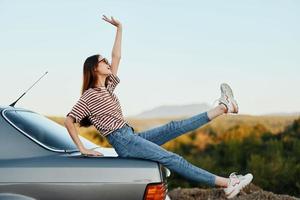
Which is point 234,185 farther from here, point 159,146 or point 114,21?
point 114,21

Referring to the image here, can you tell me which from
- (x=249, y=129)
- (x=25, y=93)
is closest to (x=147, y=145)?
(x=25, y=93)

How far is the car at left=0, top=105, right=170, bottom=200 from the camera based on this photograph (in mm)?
4457

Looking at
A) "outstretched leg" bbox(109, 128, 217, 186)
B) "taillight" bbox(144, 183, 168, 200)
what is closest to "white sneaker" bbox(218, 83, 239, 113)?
"outstretched leg" bbox(109, 128, 217, 186)

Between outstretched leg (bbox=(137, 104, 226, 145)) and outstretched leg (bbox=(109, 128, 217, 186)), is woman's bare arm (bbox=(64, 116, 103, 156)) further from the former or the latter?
outstretched leg (bbox=(137, 104, 226, 145))

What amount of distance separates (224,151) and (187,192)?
2910 millimetres

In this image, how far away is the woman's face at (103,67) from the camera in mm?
5395

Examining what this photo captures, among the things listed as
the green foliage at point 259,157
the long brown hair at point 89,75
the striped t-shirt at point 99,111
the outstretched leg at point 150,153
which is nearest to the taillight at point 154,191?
the outstretched leg at point 150,153

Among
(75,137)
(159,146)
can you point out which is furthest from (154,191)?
(75,137)

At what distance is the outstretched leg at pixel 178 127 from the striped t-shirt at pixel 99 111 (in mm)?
384

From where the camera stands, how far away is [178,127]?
551cm

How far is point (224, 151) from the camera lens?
11.4 metres

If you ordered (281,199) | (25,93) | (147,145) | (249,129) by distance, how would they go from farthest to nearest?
(249,129) < (281,199) < (25,93) < (147,145)

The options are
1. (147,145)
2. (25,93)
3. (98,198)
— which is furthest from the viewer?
(25,93)

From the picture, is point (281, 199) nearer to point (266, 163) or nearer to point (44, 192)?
point (266, 163)
